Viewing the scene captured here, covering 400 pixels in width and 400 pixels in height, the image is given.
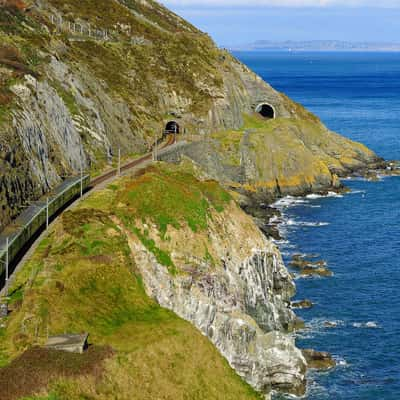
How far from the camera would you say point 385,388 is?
56.8 metres

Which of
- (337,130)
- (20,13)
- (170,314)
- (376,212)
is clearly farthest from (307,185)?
(170,314)

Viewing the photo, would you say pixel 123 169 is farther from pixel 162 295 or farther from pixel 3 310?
pixel 3 310

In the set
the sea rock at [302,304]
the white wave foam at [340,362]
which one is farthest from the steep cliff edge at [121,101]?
the white wave foam at [340,362]

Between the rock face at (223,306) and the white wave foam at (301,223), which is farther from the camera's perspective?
the white wave foam at (301,223)

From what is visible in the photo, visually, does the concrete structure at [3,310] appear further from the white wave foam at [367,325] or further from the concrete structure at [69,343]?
the white wave foam at [367,325]

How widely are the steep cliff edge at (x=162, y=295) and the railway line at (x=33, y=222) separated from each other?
1290 millimetres

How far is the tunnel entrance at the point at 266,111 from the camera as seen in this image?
486 feet

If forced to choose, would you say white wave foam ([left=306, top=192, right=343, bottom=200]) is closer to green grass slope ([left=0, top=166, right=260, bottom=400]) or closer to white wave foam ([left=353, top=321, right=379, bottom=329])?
white wave foam ([left=353, top=321, right=379, bottom=329])

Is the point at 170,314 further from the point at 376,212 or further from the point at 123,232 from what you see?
the point at 376,212

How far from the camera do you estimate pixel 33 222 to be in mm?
59000

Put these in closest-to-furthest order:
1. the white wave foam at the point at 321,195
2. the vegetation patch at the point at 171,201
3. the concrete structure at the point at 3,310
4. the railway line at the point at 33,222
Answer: the concrete structure at the point at 3,310
the railway line at the point at 33,222
the vegetation patch at the point at 171,201
the white wave foam at the point at 321,195

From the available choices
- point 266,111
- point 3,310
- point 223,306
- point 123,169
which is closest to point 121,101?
point 123,169

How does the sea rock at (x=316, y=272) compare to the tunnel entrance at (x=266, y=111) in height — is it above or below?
below

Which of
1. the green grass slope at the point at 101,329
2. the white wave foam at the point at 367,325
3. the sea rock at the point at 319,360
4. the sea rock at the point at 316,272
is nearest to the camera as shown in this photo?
the green grass slope at the point at 101,329
